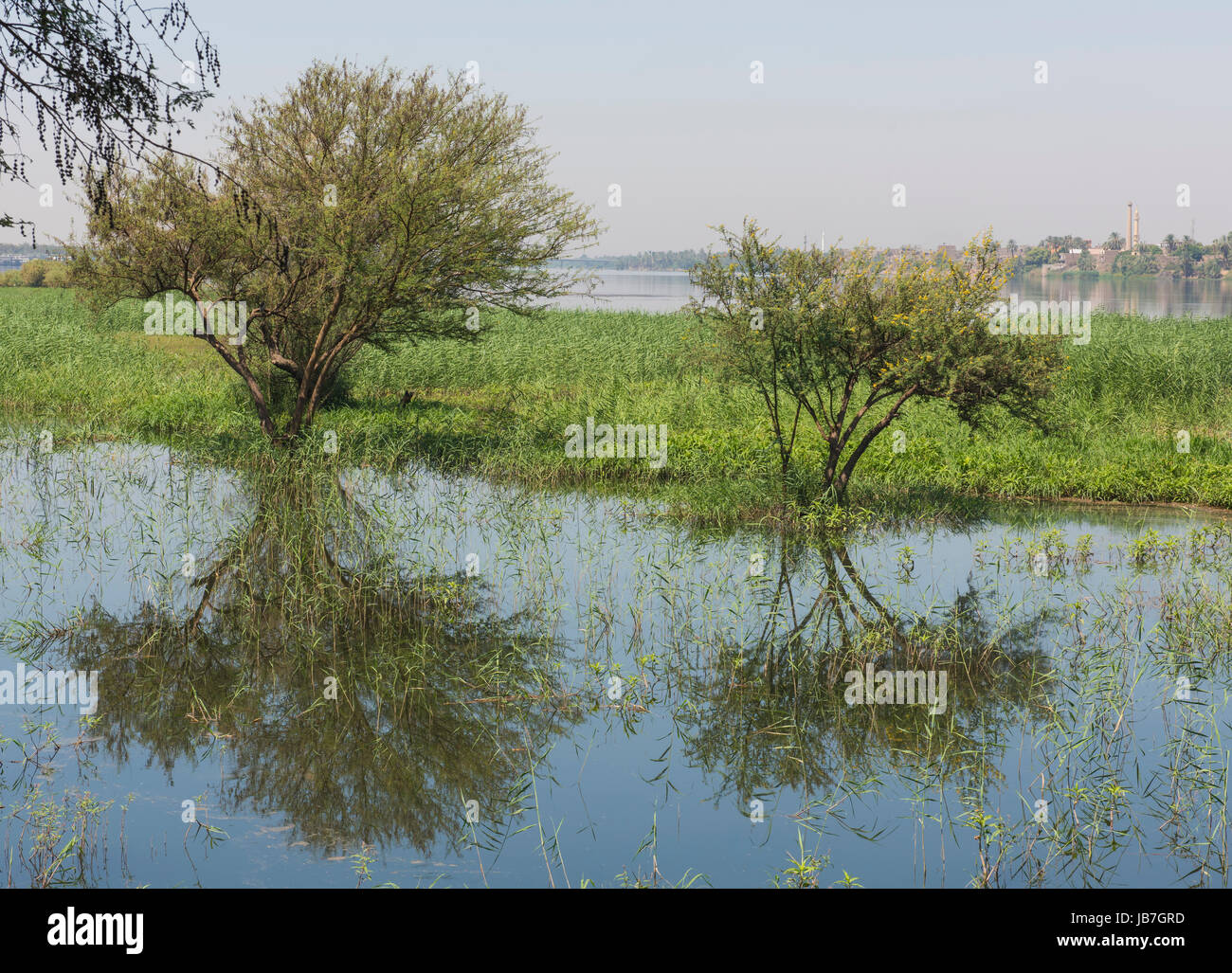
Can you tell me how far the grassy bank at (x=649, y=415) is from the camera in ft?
54.8

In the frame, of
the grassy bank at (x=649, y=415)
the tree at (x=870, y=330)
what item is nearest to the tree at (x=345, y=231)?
the grassy bank at (x=649, y=415)

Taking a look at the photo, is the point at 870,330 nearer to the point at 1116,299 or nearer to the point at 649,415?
the point at 649,415

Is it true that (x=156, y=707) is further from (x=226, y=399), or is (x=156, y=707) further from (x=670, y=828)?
(x=226, y=399)

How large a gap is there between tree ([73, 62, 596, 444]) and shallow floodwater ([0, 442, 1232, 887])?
22.1ft

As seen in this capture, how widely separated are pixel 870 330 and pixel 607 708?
8.22 m

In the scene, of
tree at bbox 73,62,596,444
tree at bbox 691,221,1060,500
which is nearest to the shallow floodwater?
tree at bbox 691,221,1060,500

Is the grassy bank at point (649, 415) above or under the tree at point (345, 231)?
under

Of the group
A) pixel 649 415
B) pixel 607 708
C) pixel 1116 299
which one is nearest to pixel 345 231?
pixel 649 415

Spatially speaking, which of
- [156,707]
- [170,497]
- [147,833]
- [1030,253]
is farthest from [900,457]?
[1030,253]

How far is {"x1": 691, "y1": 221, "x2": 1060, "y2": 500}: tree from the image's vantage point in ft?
46.4

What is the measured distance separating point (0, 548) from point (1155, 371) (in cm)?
2142

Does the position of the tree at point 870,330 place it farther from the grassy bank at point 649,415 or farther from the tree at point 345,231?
the tree at point 345,231

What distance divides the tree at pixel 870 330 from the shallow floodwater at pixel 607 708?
2037mm

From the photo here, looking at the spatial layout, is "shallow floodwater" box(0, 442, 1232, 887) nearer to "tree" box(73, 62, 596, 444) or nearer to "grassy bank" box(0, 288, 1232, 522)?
"grassy bank" box(0, 288, 1232, 522)
